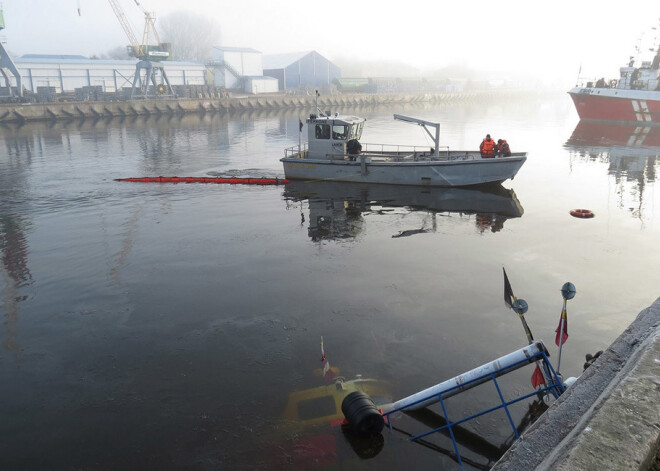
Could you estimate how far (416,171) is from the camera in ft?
76.3

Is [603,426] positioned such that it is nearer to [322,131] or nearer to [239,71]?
[322,131]

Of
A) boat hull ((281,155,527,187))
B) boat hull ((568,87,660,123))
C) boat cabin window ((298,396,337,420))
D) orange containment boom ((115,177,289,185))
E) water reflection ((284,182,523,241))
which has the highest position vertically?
boat hull ((568,87,660,123))

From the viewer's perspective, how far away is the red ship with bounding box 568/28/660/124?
52.7m

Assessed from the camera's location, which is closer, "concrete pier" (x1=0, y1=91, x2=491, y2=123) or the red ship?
the red ship

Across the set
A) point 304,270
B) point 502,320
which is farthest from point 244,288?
point 502,320

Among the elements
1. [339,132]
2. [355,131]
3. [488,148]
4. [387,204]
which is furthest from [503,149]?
[339,132]

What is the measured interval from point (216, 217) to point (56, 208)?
806 centimetres

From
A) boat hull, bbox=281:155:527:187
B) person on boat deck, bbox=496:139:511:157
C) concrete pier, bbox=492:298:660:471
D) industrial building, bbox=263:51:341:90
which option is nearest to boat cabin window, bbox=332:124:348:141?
boat hull, bbox=281:155:527:187

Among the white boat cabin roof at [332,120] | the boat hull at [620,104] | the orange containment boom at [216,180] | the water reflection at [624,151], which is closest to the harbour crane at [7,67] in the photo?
the orange containment boom at [216,180]

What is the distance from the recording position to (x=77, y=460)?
7.02 meters

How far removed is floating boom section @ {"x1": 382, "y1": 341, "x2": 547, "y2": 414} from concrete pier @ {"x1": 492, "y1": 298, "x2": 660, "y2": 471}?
1.22 metres

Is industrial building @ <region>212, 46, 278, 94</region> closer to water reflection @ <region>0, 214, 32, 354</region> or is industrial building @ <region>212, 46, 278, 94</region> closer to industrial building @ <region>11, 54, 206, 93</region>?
industrial building @ <region>11, 54, 206, 93</region>

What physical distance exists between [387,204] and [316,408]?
14438mm

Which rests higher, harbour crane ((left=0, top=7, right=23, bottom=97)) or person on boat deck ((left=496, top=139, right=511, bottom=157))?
harbour crane ((left=0, top=7, right=23, bottom=97))
